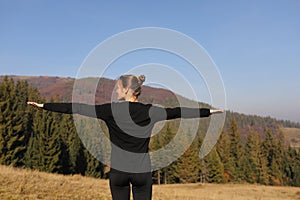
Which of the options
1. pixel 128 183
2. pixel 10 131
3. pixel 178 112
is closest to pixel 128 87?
pixel 178 112

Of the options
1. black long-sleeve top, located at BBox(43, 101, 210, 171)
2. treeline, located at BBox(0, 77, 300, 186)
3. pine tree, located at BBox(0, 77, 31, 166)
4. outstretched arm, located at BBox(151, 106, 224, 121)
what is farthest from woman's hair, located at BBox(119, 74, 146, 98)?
pine tree, located at BBox(0, 77, 31, 166)

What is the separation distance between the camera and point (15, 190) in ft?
29.8

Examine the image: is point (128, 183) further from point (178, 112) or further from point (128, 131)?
point (178, 112)

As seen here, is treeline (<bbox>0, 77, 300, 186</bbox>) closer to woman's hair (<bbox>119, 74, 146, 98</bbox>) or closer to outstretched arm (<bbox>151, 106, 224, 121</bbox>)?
outstretched arm (<bbox>151, 106, 224, 121</bbox>)

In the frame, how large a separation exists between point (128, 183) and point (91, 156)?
49606 mm

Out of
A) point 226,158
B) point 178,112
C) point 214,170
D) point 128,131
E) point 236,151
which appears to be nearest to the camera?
point 128,131

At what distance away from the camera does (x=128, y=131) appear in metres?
3.73

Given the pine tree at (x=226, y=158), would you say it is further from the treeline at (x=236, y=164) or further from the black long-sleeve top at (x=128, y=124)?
the black long-sleeve top at (x=128, y=124)

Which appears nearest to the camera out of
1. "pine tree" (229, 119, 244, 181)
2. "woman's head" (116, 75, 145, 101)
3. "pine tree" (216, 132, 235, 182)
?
"woman's head" (116, 75, 145, 101)

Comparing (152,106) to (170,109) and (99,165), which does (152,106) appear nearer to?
(170,109)

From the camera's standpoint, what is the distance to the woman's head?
3846 mm

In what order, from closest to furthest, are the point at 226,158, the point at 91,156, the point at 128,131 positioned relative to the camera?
1. the point at 128,131
2. the point at 91,156
3. the point at 226,158

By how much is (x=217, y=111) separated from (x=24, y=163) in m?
45.6

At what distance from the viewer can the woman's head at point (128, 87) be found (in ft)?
12.6
